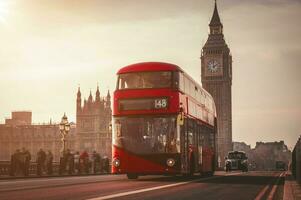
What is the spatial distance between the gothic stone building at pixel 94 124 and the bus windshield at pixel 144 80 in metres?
139

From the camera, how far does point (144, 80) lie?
22.9 meters

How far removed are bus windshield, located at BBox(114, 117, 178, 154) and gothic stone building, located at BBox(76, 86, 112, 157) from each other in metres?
140

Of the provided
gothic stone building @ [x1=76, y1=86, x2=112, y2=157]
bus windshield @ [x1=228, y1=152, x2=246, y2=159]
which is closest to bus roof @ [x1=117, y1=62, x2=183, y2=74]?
bus windshield @ [x1=228, y1=152, x2=246, y2=159]

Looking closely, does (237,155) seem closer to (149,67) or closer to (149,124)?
Answer: (149,67)

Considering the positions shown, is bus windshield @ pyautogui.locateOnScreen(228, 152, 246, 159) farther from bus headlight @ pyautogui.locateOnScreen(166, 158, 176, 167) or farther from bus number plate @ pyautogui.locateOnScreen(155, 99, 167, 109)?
bus number plate @ pyautogui.locateOnScreen(155, 99, 167, 109)

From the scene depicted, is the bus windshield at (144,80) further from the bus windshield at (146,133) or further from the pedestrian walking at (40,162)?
the pedestrian walking at (40,162)

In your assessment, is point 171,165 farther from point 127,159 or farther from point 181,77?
point 181,77

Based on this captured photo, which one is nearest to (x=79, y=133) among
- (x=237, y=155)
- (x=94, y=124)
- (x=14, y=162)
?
(x=94, y=124)

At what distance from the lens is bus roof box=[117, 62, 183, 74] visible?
23.4 meters

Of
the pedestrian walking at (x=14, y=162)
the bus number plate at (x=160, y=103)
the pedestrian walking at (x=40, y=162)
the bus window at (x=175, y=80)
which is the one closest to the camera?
the bus number plate at (x=160, y=103)

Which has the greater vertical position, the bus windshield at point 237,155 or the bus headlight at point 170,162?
the bus windshield at point 237,155

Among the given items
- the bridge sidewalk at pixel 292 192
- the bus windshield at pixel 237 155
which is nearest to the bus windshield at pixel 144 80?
the bridge sidewalk at pixel 292 192

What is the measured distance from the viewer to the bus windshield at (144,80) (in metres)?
22.7

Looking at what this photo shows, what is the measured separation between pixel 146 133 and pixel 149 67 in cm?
267
